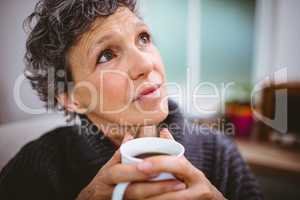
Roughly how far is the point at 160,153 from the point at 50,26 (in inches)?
7.3

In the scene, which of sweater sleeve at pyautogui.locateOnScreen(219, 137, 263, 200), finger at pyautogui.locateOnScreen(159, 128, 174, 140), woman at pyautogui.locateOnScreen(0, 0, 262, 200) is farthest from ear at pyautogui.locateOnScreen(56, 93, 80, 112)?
sweater sleeve at pyautogui.locateOnScreen(219, 137, 263, 200)

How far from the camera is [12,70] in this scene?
1.18ft

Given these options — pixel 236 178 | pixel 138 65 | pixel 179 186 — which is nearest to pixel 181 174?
pixel 179 186

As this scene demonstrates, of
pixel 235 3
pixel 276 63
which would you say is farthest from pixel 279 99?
pixel 235 3

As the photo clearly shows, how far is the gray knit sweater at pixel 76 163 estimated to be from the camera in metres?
0.38

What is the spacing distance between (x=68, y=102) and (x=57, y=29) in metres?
0.10

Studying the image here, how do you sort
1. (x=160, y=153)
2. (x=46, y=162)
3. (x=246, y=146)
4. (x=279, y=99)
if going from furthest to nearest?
(x=246, y=146), (x=279, y=99), (x=46, y=162), (x=160, y=153)

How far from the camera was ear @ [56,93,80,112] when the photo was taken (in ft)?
1.21

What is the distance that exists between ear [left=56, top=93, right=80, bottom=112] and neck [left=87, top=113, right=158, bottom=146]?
0.07ft

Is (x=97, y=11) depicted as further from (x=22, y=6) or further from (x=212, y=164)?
(x=212, y=164)

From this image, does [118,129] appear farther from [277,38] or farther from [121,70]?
[277,38]

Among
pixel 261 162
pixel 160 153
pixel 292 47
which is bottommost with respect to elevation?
pixel 261 162

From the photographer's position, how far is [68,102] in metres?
0.38

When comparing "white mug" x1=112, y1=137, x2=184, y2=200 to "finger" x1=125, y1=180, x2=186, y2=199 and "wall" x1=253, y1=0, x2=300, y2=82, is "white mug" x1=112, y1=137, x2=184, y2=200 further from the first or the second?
"wall" x1=253, y1=0, x2=300, y2=82
